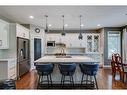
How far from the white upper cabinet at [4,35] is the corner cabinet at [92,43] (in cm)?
577

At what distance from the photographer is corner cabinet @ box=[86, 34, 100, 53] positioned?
11.1 m

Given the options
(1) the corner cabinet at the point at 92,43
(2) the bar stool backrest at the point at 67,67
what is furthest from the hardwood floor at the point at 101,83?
(1) the corner cabinet at the point at 92,43

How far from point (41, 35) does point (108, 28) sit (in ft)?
12.6

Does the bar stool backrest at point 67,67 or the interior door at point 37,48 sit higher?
the interior door at point 37,48

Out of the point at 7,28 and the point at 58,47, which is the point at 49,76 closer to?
the point at 7,28

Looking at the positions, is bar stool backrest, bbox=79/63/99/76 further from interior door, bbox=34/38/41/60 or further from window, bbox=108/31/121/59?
window, bbox=108/31/121/59

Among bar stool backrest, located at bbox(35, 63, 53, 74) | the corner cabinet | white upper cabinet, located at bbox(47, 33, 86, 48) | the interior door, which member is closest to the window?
the corner cabinet

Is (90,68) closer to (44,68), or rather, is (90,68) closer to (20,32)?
(44,68)

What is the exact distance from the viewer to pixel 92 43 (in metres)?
11.1

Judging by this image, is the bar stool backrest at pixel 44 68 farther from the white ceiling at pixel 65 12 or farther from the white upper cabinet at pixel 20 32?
the white upper cabinet at pixel 20 32

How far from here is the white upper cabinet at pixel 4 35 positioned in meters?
5.96

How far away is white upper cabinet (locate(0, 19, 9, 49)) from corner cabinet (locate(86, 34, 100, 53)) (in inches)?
227
